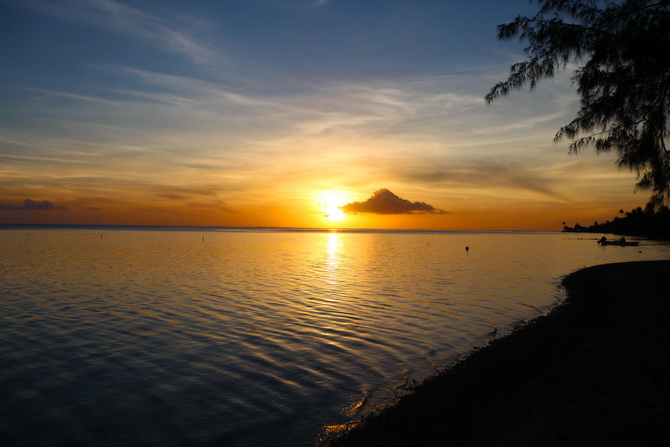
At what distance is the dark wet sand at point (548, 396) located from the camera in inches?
285

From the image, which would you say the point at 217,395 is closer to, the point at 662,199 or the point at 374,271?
the point at 662,199

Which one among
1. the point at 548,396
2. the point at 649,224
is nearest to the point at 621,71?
the point at 548,396

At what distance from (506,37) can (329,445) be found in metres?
14.5

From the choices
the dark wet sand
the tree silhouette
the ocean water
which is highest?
the tree silhouette

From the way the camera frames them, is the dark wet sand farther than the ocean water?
No

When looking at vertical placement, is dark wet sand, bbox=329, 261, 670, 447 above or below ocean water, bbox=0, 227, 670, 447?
above

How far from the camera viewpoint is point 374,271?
130 ft

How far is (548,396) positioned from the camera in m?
9.00

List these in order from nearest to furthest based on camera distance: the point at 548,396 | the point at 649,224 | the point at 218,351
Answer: the point at 548,396 → the point at 218,351 → the point at 649,224

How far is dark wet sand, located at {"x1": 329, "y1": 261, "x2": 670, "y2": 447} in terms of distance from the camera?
724cm

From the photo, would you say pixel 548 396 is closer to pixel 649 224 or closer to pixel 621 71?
pixel 621 71

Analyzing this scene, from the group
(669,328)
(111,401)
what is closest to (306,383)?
(111,401)

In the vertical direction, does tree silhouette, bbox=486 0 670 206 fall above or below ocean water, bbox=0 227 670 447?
above

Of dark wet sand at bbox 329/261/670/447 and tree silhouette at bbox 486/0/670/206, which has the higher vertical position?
tree silhouette at bbox 486/0/670/206
